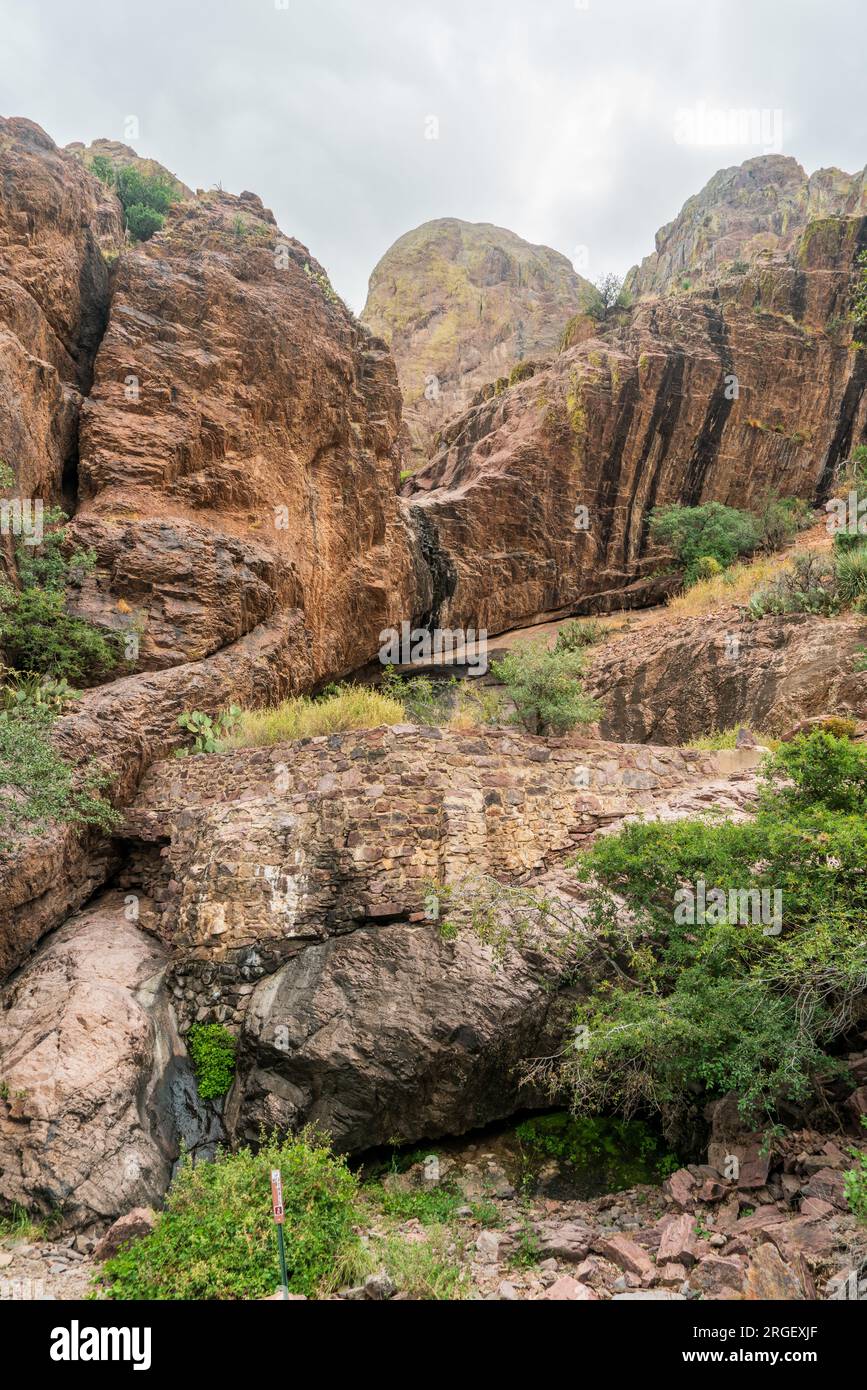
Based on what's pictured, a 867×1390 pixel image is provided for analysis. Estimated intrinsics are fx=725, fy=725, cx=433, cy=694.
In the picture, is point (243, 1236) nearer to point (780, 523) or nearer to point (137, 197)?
point (780, 523)

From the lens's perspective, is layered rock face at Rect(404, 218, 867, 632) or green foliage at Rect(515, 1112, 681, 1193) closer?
green foliage at Rect(515, 1112, 681, 1193)

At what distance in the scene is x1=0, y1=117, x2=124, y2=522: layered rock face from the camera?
11930 mm

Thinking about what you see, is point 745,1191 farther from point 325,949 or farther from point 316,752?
point 316,752

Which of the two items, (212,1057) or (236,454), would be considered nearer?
(212,1057)

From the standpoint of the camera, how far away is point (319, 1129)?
290 inches

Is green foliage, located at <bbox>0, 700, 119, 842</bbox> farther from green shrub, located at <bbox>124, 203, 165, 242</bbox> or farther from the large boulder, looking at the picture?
green shrub, located at <bbox>124, 203, 165, 242</bbox>

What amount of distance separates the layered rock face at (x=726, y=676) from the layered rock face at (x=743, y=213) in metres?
31.2

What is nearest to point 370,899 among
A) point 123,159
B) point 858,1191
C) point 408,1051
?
point 408,1051

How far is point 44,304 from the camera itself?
13.7 meters

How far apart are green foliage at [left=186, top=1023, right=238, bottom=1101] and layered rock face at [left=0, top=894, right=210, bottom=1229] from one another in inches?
5.4

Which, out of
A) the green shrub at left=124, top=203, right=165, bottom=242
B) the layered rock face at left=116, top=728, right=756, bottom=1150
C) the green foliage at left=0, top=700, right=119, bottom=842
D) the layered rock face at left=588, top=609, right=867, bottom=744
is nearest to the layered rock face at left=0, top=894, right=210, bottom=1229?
the layered rock face at left=116, top=728, right=756, bottom=1150

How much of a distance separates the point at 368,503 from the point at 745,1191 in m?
15.0

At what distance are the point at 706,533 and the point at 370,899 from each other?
16.5m

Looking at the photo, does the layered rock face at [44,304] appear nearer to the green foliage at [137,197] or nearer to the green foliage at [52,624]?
the green foliage at [52,624]
